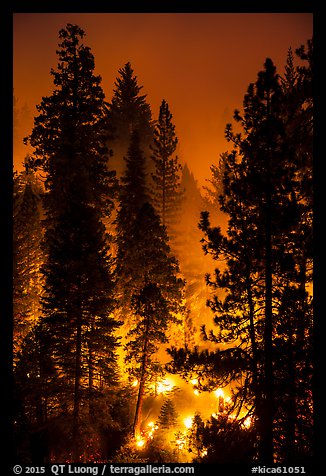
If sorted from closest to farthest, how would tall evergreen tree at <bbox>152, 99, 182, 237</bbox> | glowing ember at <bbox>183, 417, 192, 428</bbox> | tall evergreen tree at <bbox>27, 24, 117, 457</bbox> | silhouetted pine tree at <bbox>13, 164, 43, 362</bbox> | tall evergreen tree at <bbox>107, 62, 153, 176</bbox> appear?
tall evergreen tree at <bbox>27, 24, 117, 457</bbox>, glowing ember at <bbox>183, 417, 192, 428</bbox>, silhouetted pine tree at <bbox>13, 164, 43, 362</bbox>, tall evergreen tree at <bbox>152, 99, 182, 237</bbox>, tall evergreen tree at <bbox>107, 62, 153, 176</bbox>

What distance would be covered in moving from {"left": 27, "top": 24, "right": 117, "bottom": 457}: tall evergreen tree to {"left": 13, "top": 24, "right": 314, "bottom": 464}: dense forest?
0.08 metres

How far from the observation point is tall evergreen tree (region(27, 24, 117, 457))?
584 inches

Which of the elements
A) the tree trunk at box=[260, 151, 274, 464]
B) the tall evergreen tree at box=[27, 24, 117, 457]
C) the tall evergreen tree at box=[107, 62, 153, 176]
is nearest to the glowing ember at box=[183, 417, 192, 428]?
the tall evergreen tree at box=[27, 24, 117, 457]

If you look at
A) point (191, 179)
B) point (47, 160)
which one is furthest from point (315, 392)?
point (191, 179)

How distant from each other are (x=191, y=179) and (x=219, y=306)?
38000 millimetres

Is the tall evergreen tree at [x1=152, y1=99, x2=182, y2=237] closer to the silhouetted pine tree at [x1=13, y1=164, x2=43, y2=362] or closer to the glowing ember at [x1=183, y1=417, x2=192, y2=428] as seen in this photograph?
the silhouetted pine tree at [x1=13, y1=164, x2=43, y2=362]

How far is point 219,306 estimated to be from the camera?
10688 mm

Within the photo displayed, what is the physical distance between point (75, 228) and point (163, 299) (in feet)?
21.0

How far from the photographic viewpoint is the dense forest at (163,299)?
937 centimetres

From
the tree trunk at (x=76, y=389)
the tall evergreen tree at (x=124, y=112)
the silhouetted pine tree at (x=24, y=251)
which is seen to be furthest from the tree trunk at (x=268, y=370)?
the tall evergreen tree at (x=124, y=112)

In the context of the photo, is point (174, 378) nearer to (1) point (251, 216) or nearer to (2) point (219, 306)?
(2) point (219, 306)

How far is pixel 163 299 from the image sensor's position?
57.2 feet

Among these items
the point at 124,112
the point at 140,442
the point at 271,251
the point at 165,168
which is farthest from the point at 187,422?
the point at 124,112

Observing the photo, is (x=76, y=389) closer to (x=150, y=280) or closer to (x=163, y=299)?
(x=163, y=299)
